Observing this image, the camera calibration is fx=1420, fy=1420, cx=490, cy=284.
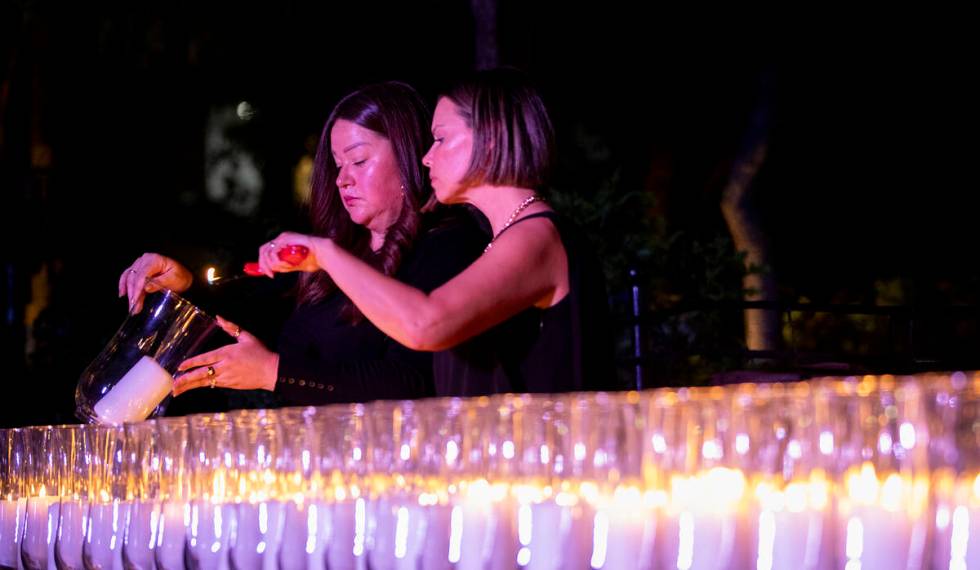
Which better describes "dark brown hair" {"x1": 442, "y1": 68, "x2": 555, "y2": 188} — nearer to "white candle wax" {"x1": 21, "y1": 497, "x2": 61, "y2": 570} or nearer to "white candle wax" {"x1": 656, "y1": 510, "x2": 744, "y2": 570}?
"white candle wax" {"x1": 21, "y1": 497, "x2": 61, "y2": 570}

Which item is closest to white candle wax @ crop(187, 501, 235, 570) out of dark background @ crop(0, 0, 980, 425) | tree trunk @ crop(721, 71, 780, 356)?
dark background @ crop(0, 0, 980, 425)

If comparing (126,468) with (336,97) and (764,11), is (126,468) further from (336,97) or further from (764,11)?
(764,11)

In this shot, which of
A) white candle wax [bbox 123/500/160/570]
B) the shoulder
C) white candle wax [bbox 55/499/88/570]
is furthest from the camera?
the shoulder

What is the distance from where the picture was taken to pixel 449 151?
2.32 meters

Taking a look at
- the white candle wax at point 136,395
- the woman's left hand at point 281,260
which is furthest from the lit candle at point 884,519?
the white candle wax at point 136,395

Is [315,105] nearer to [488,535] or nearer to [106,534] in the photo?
[106,534]

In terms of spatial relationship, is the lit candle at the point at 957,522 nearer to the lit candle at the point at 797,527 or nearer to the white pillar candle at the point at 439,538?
the lit candle at the point at 797,527

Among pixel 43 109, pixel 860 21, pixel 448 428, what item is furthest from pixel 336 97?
pixel 448 428

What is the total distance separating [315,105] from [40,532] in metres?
9.54

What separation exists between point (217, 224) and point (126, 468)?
9547mm

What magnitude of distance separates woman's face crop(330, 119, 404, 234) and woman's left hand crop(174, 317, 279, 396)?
0.43 meters

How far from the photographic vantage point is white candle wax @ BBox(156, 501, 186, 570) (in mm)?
1851

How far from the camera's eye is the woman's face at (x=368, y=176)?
2.88m

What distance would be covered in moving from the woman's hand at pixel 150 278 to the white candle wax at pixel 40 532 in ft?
1.51
